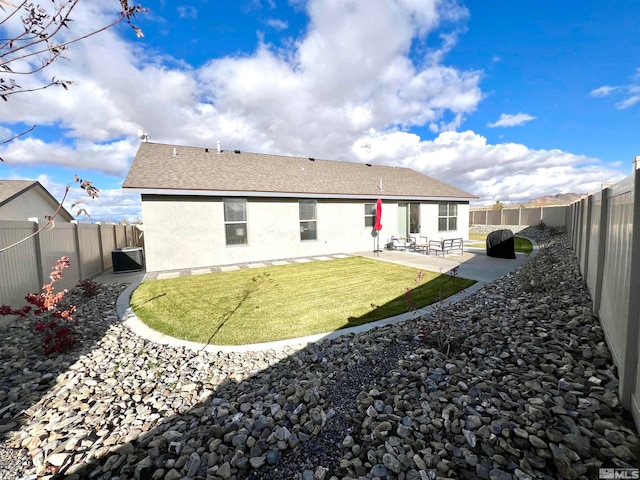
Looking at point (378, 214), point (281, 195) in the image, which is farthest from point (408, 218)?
point (281, 195)

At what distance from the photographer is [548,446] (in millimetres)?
1927

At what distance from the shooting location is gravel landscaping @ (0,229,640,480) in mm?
2012

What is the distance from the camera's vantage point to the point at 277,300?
6.58m

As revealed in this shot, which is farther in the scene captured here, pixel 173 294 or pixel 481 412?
pixel 173 294

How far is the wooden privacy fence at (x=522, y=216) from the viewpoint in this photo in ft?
69.5

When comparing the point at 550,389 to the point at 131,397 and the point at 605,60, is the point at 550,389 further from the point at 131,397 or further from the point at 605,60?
the point at 605,60

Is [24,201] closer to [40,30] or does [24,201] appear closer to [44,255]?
[44,255]

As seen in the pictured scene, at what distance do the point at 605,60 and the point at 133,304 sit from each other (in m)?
19.3

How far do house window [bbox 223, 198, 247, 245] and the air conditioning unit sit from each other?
3578 millimetres

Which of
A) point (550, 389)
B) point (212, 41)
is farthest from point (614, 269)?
point (212, 41)

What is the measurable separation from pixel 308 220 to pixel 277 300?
6989mm

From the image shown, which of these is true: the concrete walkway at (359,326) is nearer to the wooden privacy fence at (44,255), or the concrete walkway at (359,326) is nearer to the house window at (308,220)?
the wooden privacy fence at (44,255)

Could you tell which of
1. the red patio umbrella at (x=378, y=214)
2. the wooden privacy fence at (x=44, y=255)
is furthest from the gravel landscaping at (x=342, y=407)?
the red patio umbrella at (x=378, y=214)

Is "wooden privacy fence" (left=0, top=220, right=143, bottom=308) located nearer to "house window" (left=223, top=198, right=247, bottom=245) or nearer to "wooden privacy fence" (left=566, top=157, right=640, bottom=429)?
"house window" (left=223, top=198, right=247, bottom=245)
